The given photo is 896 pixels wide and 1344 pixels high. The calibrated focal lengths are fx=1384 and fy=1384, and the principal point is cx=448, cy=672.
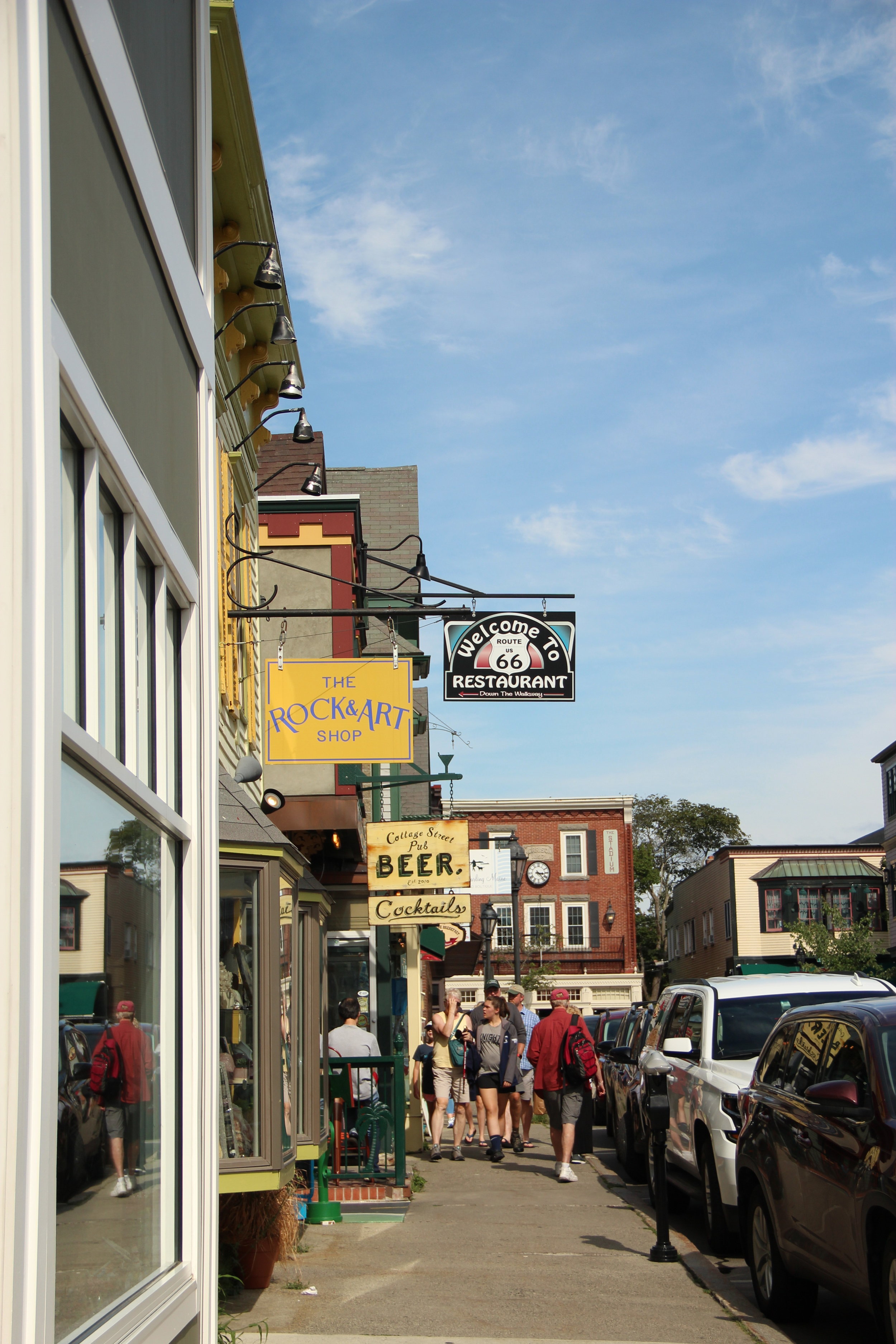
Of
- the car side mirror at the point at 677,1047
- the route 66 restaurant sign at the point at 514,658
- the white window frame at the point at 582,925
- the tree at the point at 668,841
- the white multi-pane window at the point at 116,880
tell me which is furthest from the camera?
the tree at the point at 668,841

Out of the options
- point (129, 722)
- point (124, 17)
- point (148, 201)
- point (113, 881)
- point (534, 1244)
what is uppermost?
point (124, 17)

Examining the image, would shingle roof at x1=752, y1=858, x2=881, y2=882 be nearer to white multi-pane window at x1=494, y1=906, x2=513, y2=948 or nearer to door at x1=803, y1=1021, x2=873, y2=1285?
white multi-pane window at x1=494, y1=906, x2=513, y2=948

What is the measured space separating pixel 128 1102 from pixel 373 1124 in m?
8.27

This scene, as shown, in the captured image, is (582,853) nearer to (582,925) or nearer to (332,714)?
(582,925)

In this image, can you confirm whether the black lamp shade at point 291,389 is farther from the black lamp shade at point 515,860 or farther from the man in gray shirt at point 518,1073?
the black lamp shade at point 515,860

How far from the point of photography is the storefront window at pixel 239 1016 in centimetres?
775

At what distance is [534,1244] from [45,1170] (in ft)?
27.0

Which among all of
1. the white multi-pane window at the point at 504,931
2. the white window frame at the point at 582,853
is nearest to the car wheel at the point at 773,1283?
the white multi-pane window at the point at 504,931

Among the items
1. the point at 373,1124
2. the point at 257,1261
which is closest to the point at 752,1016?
the point at 373,1124

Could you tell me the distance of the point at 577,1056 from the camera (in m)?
13.7

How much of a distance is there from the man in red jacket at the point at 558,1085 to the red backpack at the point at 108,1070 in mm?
10322

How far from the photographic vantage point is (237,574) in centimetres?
1369

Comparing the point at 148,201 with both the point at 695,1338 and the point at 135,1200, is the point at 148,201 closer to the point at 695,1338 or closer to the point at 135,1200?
the point at 135,1200

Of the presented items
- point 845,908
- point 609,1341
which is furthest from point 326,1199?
point 845,908
